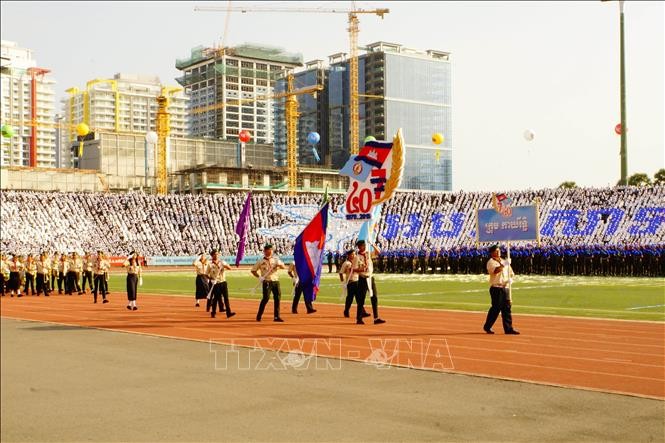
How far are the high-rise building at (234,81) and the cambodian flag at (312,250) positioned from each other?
13137 centimetres

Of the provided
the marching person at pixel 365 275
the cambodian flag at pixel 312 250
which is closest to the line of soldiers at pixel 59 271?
the cambodian flag at pixel 312 250

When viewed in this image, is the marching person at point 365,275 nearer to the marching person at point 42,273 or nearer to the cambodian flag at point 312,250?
the cambodian flag at point 312,250

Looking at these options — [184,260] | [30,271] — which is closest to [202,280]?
[30,271]

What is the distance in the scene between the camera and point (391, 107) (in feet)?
521

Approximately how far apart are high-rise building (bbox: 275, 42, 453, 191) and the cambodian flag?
13572 cm

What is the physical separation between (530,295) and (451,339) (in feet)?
39.4

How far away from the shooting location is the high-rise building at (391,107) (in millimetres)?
158500

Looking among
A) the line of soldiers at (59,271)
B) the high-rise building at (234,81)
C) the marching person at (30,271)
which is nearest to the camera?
the line of soldiers at (59,271)

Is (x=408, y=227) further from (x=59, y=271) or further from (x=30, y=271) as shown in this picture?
(x=30, y=271)

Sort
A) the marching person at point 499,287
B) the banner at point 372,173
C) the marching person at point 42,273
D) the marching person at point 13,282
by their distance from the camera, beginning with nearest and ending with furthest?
1. the marching person at point 13,282
2. the marching person at point 499,287
3. the banner at point 372,173
4. the marching person at point 42,273

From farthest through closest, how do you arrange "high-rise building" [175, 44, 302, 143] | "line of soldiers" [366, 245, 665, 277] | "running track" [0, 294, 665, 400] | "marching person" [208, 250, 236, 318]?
"high-rise building" [175, 44, 302, 143], "line of soldiers" [366, 245, 665, 277], "marching person" [208, 250, 236, 318], "running track" [0, 294, 665, 400]

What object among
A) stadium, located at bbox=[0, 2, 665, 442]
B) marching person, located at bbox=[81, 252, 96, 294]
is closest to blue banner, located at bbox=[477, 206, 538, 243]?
stadium, located at bbox=[0, 2, 665, 442]

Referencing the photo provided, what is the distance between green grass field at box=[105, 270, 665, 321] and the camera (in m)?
20.6

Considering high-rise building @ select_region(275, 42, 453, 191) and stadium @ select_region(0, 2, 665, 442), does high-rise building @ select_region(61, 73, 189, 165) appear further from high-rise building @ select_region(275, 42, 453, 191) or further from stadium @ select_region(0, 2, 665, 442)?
stadium @ select_region(0, 2, 665, 442)
